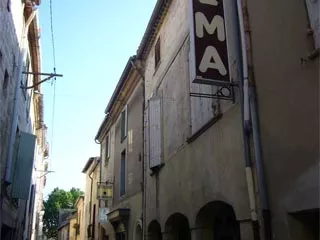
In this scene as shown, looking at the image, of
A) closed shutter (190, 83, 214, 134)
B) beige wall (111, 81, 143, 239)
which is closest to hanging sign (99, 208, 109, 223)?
beige wall (111, 81, 143, 239)

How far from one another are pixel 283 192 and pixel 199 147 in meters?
3.15

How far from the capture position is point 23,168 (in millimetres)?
11078

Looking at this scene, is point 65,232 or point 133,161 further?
point 65,232

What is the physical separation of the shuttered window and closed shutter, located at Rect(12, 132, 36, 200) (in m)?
8.67

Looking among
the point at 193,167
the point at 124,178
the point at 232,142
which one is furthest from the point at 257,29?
the point at 124,178

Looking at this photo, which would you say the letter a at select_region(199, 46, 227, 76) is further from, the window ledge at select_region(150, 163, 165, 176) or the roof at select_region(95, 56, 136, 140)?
the roof at select_region(95, 56, 136, 140)

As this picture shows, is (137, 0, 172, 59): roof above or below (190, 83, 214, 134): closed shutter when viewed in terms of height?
above

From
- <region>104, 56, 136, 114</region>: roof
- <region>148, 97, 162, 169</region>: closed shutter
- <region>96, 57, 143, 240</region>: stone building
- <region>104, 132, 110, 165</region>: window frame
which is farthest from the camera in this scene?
<region>104, 132, 110, 165</region>: window frame

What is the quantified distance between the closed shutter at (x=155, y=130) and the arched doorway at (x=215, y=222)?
3.33 metres

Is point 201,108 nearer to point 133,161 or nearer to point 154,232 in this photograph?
point 154,232

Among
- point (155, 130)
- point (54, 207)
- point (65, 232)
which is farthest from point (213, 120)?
point (54, 207)

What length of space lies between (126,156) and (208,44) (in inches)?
393

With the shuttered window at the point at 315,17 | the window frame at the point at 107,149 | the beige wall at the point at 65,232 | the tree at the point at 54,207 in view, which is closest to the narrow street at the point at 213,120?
the shuttered window at the point at 315,17

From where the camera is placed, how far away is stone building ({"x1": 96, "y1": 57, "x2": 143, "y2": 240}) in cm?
1390
